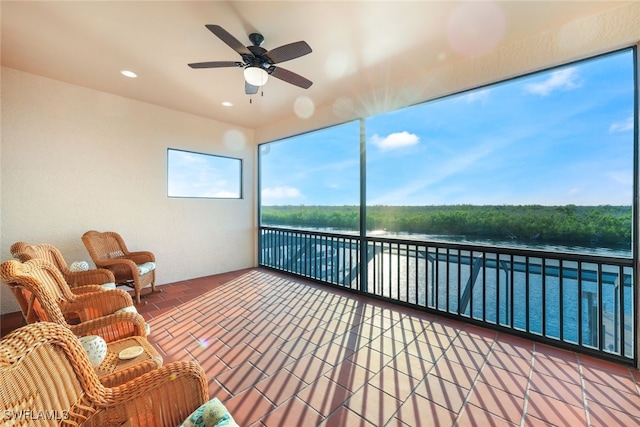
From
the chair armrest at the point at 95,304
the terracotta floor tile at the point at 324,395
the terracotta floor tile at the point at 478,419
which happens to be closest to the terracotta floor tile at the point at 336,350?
the terracotta floor tile at the point at 324,395

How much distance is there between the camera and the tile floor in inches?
66.0

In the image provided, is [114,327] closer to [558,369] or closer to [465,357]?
[465,357]

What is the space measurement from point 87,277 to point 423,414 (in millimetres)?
3408

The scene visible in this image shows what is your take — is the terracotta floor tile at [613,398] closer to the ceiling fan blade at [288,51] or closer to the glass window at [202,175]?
the ceiling fan blade at [288,51]

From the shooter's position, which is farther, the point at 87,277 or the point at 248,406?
the point at 87,277

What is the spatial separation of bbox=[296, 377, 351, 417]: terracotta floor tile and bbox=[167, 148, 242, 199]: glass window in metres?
3.94

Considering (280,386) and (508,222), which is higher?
(508,222)

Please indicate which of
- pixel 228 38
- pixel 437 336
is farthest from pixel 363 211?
pixel 228 38

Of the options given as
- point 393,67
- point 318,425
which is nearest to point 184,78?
point 393,67

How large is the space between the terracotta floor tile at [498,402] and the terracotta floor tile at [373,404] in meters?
0.56

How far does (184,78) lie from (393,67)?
2.61 meters

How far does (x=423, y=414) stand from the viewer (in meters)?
1.67

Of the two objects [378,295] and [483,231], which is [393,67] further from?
[378,295]

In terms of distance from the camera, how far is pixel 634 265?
7.20ft
